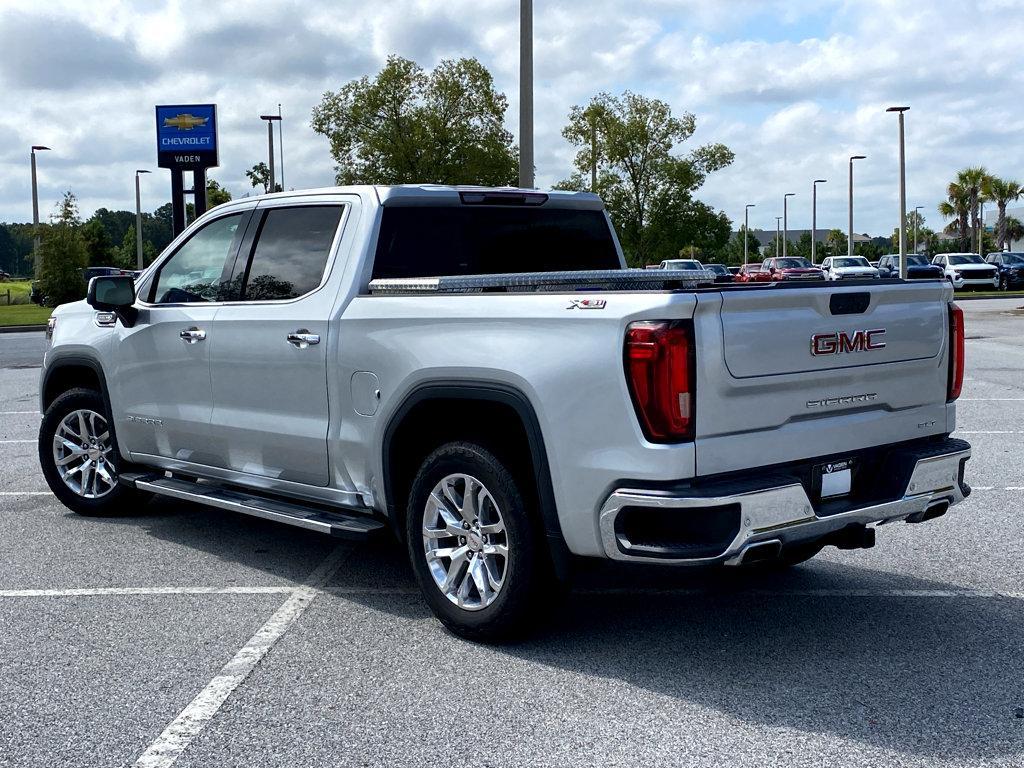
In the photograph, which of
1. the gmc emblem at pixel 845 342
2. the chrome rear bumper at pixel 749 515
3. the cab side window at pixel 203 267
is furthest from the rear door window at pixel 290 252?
the gmc emblem at pixel 845 342

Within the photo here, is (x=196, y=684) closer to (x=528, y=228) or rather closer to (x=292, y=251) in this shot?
(x=292, y=251)

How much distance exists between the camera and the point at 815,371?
15.1ft

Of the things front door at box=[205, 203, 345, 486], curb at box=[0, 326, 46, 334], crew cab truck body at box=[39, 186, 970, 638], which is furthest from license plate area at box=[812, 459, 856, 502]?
curb at box=[0, 326, 46, 334]

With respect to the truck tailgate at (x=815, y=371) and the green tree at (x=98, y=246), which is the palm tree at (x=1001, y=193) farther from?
the truck tailgate at (x=815, y=371)

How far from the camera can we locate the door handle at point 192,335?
6.36 meters

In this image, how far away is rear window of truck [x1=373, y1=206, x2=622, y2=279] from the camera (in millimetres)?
5750

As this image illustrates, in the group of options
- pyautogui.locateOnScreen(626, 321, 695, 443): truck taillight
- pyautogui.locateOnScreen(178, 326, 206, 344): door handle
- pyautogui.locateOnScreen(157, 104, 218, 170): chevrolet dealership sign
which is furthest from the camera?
pyautogui.locateOnScreen(157, 104, 218, 170): chevrolet dealership sign

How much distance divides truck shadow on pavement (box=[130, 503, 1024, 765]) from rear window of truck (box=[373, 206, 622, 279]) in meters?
1.62

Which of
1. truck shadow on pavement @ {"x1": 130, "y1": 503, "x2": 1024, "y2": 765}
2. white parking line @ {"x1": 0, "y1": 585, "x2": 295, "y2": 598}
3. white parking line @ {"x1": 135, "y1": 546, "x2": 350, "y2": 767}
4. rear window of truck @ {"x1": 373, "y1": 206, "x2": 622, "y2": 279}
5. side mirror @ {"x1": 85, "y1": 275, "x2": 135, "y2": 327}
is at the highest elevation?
rear window of truck @ {"x1": 373, "y1": 206, "x2": 622, "y2": 279}

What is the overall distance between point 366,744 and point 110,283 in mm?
3846

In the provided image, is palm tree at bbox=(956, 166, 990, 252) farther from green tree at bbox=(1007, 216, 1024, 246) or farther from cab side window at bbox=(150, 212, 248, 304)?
cab side window at bbox=(150, 212, 248, 304)

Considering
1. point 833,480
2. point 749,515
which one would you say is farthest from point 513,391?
point 833,480

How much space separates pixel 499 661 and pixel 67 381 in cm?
435

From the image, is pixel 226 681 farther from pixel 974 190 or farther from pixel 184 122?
pixel 974 190
